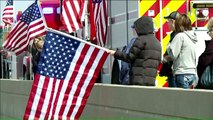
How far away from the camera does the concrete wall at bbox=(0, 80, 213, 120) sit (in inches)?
247

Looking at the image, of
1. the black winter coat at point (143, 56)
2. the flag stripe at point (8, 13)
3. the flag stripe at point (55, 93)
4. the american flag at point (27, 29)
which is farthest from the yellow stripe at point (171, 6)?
the flag stripe at point (8, 13)

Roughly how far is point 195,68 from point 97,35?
4.77 metres

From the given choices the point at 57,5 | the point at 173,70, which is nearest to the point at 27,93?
the point at 173,70

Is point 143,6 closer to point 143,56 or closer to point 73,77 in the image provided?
point 143,56

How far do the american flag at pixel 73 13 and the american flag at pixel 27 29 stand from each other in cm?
94

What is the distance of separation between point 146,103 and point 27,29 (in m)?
7.11

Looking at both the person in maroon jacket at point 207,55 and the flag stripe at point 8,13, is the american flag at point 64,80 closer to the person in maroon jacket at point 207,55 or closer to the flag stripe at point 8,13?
the person in maroon jacket at point 207,55

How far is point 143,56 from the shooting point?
8352mm

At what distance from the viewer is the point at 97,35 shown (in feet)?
42.6

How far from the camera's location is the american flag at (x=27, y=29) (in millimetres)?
12953

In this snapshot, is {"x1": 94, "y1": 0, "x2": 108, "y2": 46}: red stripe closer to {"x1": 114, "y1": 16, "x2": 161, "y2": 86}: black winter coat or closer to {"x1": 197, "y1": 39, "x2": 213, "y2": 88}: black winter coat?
{"x1": 114, "y1": 16, "x2": 161, "y2": 86}: black winter coat

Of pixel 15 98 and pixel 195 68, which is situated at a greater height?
pixel 195 68

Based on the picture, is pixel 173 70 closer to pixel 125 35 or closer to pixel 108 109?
pixel 108 109

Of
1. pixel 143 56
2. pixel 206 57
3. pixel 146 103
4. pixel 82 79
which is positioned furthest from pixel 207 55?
pixel 82 79
